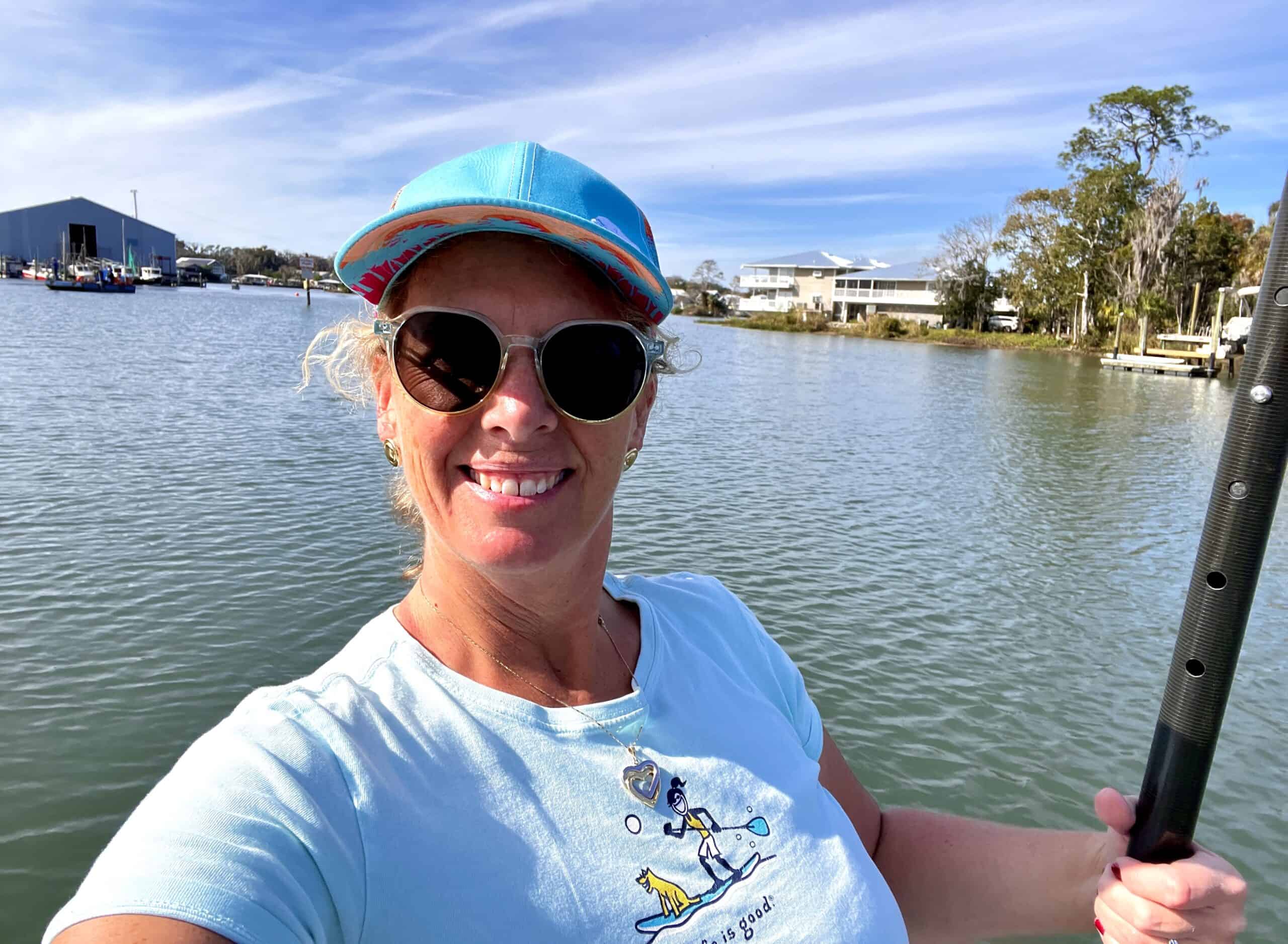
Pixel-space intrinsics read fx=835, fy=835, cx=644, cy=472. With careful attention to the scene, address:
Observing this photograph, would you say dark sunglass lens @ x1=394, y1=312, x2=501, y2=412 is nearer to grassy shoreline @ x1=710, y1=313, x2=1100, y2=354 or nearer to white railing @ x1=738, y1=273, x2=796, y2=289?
grassy shoreline @ x1=710, y1=313, x2=1100, y2=354

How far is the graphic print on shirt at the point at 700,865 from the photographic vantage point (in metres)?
1.32

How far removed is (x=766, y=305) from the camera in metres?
103

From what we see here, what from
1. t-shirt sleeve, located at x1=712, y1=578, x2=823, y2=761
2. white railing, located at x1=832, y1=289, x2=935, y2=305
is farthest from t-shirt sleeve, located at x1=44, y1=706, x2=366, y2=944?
white railing, located at x1=832, y1=289, x2=935, y2=305

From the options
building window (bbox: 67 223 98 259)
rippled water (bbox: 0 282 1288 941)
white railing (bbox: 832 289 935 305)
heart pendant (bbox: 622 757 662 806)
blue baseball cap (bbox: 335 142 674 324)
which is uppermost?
building window (bbox: 67 223 98 259)

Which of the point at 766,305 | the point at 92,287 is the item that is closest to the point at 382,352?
the point at 92,287

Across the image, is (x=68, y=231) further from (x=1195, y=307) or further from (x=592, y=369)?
(x=592, y=369)

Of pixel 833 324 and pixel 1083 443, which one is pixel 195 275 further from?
pixel 1083 443

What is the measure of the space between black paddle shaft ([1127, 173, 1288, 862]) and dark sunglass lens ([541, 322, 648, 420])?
3.18ft

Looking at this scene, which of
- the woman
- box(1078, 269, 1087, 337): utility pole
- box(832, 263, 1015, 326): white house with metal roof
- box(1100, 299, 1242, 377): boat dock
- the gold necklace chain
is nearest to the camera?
the woman

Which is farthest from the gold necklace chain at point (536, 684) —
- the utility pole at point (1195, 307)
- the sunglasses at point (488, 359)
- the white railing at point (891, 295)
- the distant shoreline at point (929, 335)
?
the white railing at point (891, 295)

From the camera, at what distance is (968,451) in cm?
1841

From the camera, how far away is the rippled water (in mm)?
5688

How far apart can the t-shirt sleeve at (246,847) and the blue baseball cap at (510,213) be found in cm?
80

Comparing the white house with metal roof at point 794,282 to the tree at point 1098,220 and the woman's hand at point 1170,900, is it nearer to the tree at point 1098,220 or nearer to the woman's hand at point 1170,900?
the tree at point 1098,220
